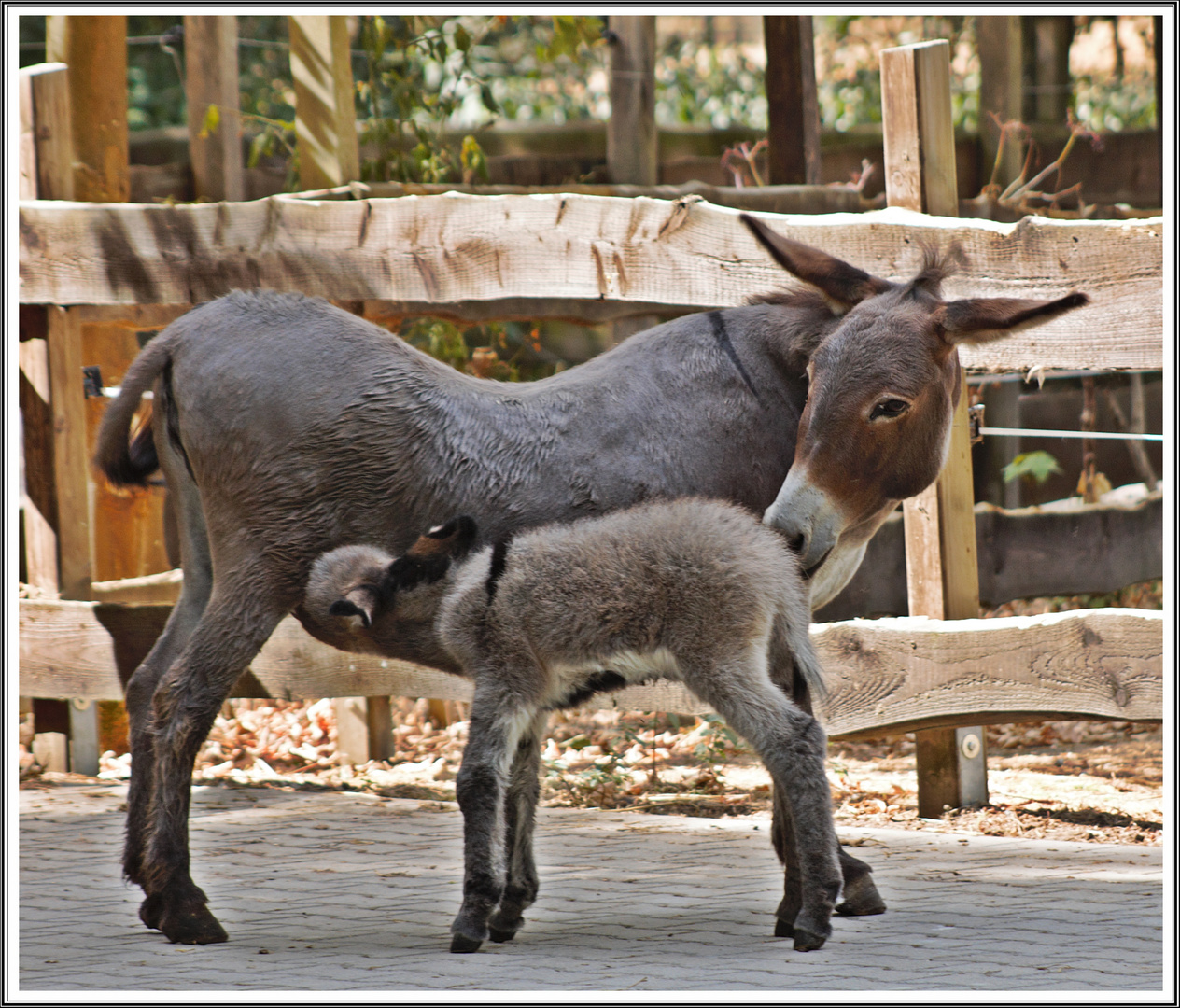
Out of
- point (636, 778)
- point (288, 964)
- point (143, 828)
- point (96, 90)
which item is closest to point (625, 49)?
point (96, 90)

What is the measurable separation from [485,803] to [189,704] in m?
1.07

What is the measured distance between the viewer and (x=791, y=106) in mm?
7680

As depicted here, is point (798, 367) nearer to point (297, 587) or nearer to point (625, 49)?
point (297, 587)

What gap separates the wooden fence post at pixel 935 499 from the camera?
5.38m

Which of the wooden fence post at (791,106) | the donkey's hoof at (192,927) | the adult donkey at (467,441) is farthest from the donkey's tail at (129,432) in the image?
the wooden fence post at (791,106)

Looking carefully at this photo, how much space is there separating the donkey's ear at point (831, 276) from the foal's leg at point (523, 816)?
4.98 feet

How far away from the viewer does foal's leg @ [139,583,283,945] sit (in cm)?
411

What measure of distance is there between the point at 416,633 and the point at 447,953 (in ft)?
2.94

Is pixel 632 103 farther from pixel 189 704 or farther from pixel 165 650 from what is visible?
pixel 189 704

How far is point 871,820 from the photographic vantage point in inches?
220

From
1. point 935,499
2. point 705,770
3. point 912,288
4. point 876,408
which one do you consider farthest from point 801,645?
point 705,770

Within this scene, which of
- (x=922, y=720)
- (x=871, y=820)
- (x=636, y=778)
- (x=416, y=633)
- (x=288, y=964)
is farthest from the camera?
(x=636, y=778)

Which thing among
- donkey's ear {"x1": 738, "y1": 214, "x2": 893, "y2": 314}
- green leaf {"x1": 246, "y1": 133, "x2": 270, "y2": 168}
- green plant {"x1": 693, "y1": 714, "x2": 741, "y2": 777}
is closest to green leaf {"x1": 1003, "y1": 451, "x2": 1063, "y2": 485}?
green plant {"x1": 693, "y1": 714, "x2": 741, "y2": 777}

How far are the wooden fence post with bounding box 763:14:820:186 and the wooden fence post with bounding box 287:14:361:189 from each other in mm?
2418
